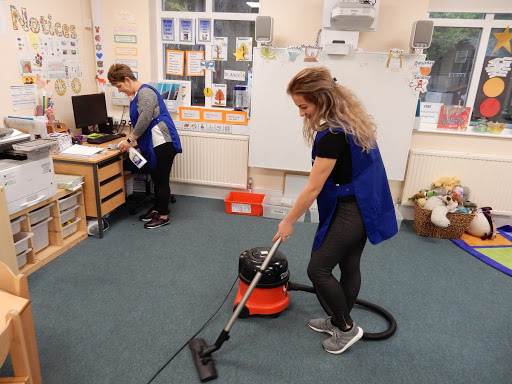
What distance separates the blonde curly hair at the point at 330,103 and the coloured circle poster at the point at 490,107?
271 centimetres

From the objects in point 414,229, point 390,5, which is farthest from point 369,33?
point 414,229

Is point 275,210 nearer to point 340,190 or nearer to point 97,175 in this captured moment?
point 97,175

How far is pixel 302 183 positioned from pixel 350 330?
203 centimetres

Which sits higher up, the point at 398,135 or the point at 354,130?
the point at 354,130

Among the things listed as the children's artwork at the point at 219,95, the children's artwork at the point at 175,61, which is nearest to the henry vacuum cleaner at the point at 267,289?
the children's artwork at the point at 219,95

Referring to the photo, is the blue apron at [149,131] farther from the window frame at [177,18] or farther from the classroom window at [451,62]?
the classroom window at [451,62]

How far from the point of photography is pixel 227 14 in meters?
3.62

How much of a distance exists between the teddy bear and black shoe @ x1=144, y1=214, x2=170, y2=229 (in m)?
2.29

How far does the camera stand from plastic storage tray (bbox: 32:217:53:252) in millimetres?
2575

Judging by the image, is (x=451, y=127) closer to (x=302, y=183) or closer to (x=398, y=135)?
(x=398, y=135)

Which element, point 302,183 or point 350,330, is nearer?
point 350,330

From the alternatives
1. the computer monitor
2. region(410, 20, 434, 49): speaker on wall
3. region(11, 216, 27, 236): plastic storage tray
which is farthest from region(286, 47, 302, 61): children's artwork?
region(11, 216, 27, 236): plastic storage tray

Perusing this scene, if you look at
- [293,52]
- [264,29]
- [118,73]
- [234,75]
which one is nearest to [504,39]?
[293,52]

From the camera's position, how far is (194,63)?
12.4 ft
